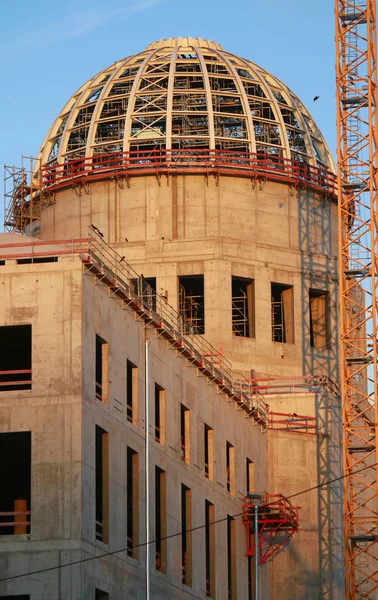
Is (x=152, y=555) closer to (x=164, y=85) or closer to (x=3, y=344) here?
(x=3, y=344)

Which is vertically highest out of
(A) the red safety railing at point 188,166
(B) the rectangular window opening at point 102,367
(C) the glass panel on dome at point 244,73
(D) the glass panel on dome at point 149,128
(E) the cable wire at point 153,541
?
(C) the glass panel on dome at point 244,73

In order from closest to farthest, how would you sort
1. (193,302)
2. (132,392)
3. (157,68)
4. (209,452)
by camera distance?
1. (132,392)
2. (209,452)
3. (193,302)
4. (157,68)

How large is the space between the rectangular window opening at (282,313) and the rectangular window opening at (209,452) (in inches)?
717

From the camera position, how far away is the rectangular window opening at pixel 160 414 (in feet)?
226

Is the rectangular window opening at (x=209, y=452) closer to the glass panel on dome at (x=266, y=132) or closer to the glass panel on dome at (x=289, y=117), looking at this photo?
the glass panel on dome at (x=266, y=132)

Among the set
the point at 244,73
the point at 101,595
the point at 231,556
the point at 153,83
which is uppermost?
the point at 244,73

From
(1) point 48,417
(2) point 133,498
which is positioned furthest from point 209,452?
(1) point 48,417

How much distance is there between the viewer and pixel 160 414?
69312 millimetres

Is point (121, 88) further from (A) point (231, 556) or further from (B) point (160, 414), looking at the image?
(B) point (160, 414)

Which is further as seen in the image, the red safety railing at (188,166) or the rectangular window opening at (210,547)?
the red safety railing at (188,166)

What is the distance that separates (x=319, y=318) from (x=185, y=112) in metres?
13.6

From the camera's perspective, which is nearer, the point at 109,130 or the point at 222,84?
the point at 109,130

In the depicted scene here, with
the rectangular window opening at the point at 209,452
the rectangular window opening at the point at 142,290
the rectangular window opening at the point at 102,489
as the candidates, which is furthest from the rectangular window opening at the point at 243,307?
the rectangular window opening at the point at 102,489

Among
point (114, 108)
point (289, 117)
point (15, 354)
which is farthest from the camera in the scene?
point (289, 117)
